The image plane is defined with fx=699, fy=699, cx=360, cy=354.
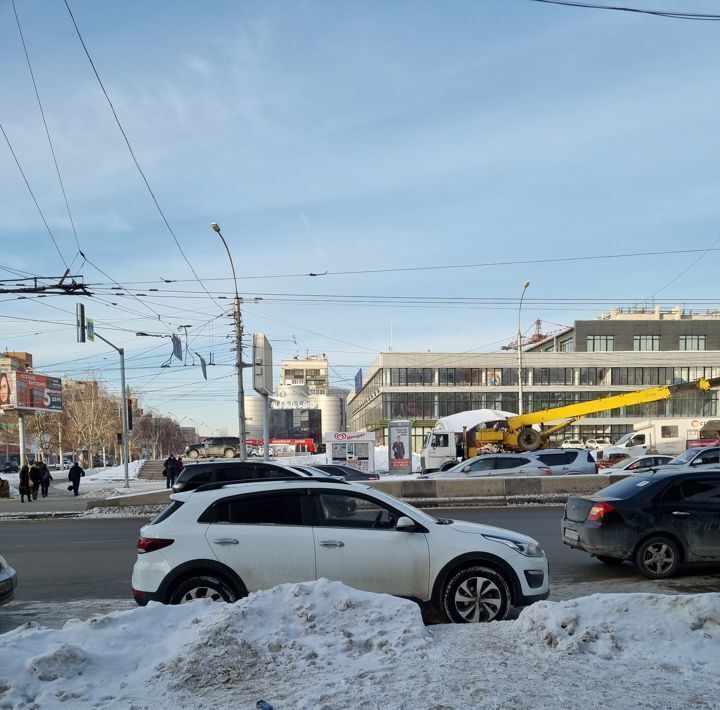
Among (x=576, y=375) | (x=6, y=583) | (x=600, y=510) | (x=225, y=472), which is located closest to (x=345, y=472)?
(x=225, y=472)

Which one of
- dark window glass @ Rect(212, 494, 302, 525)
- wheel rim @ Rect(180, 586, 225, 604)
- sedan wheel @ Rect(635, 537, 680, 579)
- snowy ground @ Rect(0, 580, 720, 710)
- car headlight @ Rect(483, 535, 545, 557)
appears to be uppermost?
dark window glass @ Rect(212, 494, 302, 525)

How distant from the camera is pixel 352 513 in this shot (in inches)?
279

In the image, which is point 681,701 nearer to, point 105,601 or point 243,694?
point 243,694

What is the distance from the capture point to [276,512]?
7.07 metres

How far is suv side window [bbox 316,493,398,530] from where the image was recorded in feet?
23.1

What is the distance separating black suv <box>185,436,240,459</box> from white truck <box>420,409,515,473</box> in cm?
1934

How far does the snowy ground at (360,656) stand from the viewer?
4074 millimetres

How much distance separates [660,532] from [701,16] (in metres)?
6.87

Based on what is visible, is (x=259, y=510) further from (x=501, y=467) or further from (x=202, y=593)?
(x=501, y=467)

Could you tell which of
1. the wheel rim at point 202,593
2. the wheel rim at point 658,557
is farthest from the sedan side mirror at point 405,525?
the wheel rim at point 658,557

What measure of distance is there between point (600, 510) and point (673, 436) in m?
40.0

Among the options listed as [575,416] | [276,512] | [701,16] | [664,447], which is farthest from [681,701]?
[664,447]

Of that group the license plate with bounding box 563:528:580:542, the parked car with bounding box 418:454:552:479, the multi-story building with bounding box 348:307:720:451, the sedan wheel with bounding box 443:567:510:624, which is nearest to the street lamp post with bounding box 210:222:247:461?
the parked car with bounding box 418:454:552:479

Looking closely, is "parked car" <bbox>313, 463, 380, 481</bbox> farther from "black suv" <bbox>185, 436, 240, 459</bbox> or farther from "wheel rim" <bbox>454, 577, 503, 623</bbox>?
"black suv" <bbox>185, 436, 240, 459</bbox>
